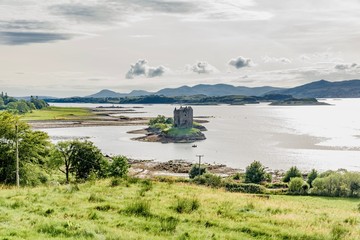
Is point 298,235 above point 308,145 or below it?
above

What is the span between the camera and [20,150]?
37.7 metres

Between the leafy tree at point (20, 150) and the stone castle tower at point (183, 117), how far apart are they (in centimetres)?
13529

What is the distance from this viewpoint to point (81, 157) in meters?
53.1

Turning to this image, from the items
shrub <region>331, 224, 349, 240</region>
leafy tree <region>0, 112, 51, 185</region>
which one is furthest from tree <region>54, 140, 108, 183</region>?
shrub <region>331, 224, 349, 240</region>

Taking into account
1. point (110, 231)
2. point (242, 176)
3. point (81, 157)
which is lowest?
point (242, 176)

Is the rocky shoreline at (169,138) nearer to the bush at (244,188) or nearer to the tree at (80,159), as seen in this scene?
the bush at (244,188)

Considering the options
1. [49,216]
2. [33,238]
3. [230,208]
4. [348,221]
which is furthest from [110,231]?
[348,221]

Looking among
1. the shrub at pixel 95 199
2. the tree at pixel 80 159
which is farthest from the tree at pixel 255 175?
the shrub at pixel 95 199

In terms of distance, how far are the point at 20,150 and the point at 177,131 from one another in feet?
436

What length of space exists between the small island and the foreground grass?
14004cm

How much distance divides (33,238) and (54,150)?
43.5m

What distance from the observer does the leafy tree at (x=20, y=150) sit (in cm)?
3516

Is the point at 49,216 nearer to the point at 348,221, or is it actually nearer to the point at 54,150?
the point at 348,221

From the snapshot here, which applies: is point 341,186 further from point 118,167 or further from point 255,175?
point 118,167
